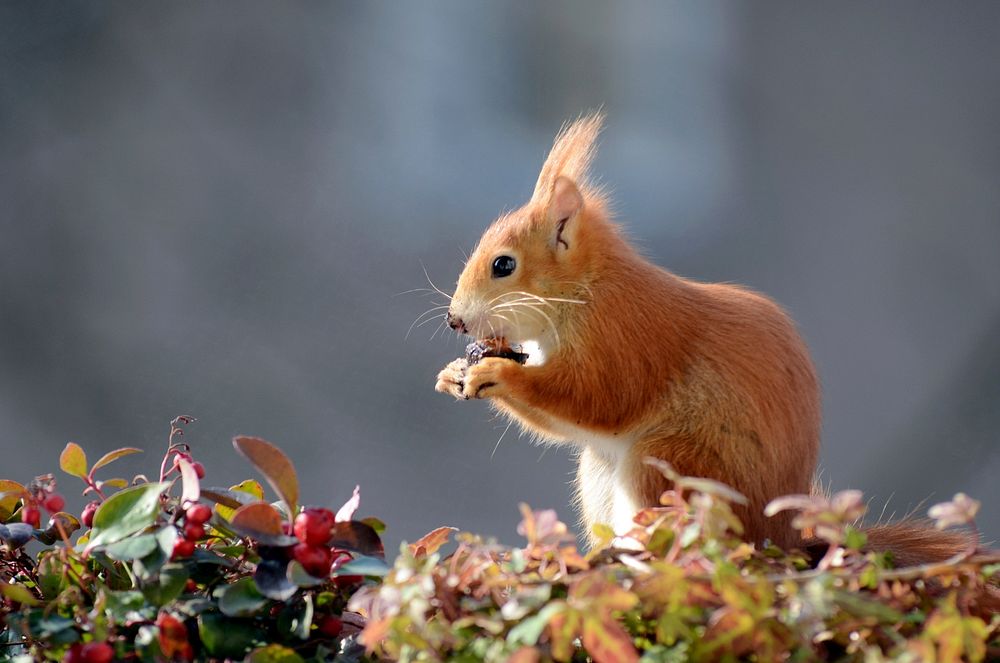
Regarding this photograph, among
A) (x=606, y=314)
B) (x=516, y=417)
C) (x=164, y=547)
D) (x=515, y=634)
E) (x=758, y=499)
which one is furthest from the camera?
(x=516, y=417)

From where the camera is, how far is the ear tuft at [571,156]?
43.0 inches

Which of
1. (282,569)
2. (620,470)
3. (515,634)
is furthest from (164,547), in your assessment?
(620,470)

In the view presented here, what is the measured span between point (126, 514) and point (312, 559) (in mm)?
125

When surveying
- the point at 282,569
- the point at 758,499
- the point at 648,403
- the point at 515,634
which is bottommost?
the point at 515,634

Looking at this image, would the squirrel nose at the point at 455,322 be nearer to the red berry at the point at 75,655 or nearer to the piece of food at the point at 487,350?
the piece of food at the point at 487,350

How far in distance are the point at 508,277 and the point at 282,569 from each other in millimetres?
526

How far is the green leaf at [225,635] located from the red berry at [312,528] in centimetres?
6

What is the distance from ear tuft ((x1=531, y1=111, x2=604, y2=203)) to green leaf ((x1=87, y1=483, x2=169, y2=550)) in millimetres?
592

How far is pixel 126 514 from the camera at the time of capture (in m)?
0.62

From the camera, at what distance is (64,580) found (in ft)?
2.09

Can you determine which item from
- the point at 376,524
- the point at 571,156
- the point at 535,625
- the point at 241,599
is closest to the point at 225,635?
the point at 241,599

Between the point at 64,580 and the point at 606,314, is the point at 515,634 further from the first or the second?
the point at 606,314


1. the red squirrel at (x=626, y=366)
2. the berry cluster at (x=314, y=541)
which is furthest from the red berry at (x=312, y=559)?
the red squirrel at (x=626, y=366)

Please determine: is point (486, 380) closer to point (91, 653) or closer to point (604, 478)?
point (604, 478)
